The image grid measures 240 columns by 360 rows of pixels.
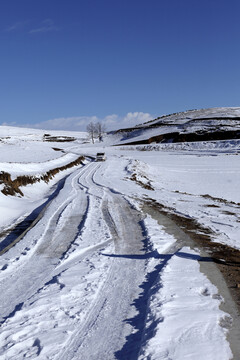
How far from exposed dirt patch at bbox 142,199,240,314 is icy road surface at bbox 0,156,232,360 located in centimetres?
37

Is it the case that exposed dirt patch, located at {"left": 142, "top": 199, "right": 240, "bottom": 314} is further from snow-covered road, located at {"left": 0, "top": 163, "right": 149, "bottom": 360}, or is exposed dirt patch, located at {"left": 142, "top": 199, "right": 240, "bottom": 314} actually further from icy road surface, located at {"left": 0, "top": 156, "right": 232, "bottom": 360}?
snow-covered road, located at {"left": 0, "top": 163, "right": 149, "bottom": 360}

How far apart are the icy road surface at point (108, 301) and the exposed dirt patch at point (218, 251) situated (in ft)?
1.23

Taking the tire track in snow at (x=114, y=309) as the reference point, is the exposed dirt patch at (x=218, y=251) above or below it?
below

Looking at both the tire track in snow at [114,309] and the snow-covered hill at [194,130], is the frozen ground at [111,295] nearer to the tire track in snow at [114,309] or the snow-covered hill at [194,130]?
the tire track in snow at [114,309]

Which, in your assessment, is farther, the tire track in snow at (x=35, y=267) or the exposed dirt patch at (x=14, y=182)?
the exposed dirt patch at (x=14, y=182)

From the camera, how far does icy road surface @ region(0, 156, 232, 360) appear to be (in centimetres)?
392

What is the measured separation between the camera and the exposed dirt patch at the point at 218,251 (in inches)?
228

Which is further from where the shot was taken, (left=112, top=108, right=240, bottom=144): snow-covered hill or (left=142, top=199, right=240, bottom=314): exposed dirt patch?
(left=112, top=108, right=240, bottom=144): snow-covered hill

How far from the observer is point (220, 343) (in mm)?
3887

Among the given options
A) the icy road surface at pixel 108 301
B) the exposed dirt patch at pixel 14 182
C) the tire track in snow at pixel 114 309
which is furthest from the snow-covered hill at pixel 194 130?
the tire track in snow at pixel 114 309

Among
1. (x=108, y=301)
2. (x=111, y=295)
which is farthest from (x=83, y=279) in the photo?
(x=108, y=301)

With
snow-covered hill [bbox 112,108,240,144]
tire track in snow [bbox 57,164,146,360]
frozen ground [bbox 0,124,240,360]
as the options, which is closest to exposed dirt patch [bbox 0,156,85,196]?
frozen ground [bbox 0,124,240,360]

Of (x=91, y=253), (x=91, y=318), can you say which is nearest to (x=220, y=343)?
(x=91, y=318)

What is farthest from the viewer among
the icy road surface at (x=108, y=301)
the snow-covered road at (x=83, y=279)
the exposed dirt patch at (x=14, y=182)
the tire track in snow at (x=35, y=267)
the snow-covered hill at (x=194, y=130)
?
the snow-covered hill at (x=194, y=130)
